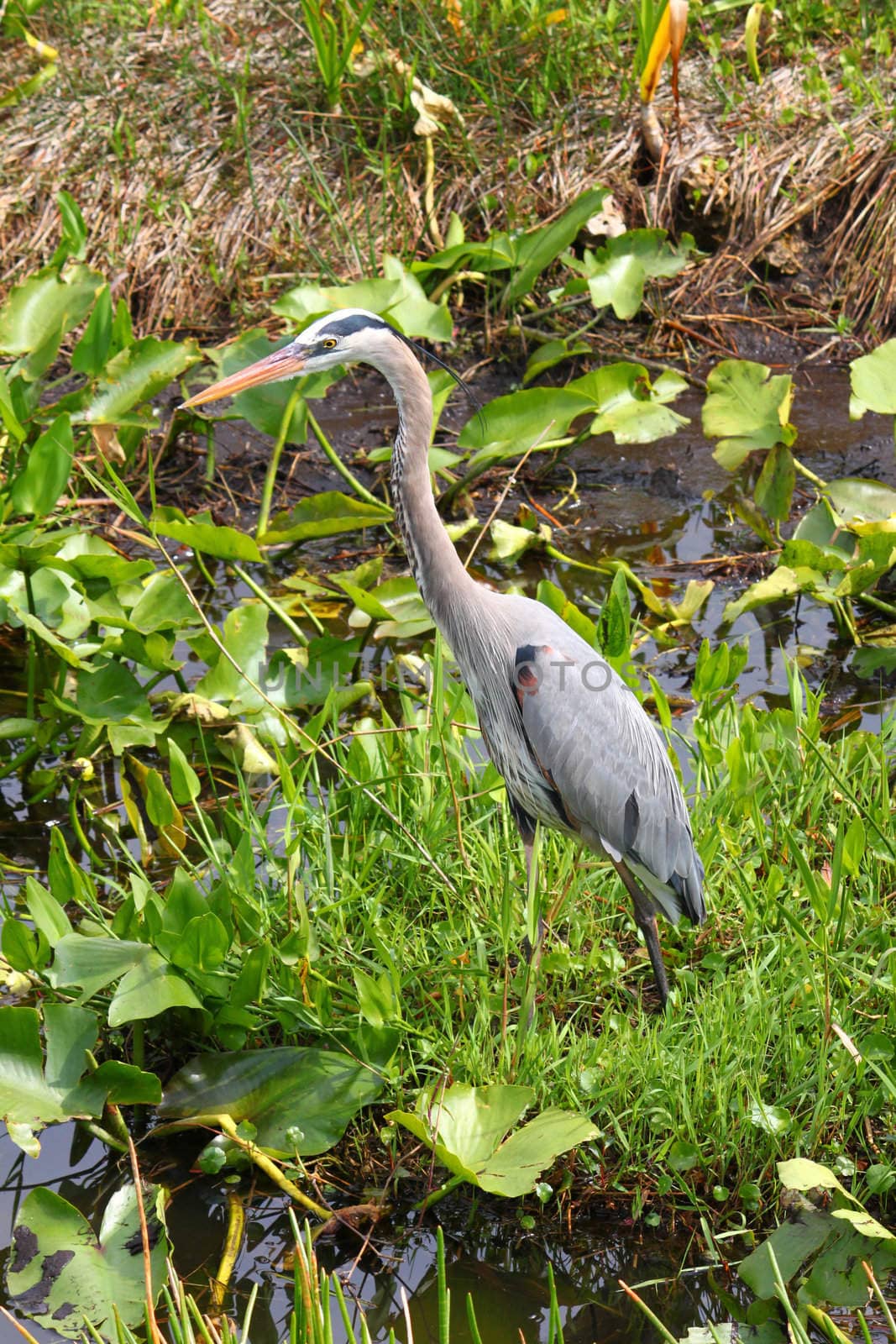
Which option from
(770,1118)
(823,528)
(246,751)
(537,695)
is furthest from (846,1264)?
(823,528)

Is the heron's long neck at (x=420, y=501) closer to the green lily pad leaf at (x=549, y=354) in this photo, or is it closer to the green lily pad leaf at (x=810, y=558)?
the green lily pad leaf at (x=810, y=558)

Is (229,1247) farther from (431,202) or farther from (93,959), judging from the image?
(431,202)

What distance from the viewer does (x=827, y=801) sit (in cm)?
321

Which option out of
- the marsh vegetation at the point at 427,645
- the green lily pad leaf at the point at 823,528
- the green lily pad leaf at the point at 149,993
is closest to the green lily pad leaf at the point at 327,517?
the marsh vegetation at the point at 427,645

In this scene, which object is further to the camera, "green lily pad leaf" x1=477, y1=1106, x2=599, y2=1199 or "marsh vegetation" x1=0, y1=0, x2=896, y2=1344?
"marsh vegetation" x1=0, y1=0, x2=896, y2=1344

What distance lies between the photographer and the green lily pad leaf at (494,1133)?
228cm

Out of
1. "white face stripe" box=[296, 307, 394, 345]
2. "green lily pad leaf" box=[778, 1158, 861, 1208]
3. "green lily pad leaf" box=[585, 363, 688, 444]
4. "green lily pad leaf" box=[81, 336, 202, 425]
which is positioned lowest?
"green lily pad leaf" box=[778, 1158, 861, 1208]

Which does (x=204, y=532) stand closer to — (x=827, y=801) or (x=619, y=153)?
(x=827, y=801)

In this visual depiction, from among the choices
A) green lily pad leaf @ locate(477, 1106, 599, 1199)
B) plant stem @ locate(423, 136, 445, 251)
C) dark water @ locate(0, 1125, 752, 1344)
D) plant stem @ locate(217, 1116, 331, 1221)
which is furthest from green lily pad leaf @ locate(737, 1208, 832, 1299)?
plant stem @ locate(423, 136, 445, 251)

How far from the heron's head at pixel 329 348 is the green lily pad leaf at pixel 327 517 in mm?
1018

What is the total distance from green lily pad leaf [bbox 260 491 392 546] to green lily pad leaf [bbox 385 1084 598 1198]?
1.73 meters

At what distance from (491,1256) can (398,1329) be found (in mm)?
201

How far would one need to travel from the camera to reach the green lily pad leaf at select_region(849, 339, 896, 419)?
12.0 ft

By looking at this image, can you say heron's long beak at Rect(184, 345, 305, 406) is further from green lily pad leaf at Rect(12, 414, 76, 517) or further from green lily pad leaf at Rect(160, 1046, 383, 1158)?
green lily pad leaf at Rect(160, 1046, 383, 1158)
